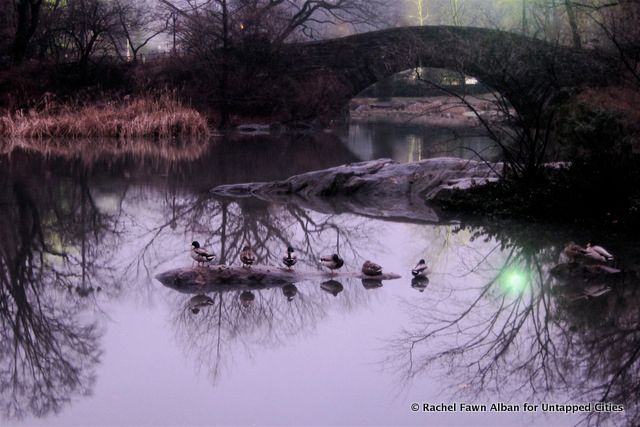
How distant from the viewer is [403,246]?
8672 mm

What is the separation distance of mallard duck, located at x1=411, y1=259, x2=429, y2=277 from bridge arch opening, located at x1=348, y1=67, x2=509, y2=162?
1838 mm

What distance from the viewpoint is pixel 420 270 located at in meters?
7.23

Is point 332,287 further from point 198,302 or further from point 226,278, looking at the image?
point 198,302

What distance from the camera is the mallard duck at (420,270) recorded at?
7195 mm

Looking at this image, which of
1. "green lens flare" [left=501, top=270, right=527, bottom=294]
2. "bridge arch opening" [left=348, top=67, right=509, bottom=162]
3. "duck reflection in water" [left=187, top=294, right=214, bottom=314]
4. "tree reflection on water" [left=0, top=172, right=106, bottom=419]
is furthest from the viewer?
"bridge arch opening" [left=348, top=67, right=509, bottom=162]

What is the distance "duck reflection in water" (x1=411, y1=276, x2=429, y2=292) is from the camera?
6954mm

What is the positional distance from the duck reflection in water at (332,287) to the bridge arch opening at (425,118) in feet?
7.92

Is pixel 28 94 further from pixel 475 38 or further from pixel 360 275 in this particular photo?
pixel 360 275

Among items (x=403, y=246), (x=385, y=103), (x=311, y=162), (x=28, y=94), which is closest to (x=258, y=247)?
(x=403, y=246)

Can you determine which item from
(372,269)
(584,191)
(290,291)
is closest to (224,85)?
(584,191)

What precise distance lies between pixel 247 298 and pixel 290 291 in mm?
387

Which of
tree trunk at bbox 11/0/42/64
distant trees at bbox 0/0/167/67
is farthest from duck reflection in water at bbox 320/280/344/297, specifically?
tree trunk at bbox 11/0/42/64

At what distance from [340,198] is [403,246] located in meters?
3.63

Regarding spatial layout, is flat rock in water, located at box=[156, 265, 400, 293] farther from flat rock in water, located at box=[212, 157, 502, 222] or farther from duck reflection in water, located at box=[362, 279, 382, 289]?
flat rock in water, located at box=[212, 157, 502, 222]
